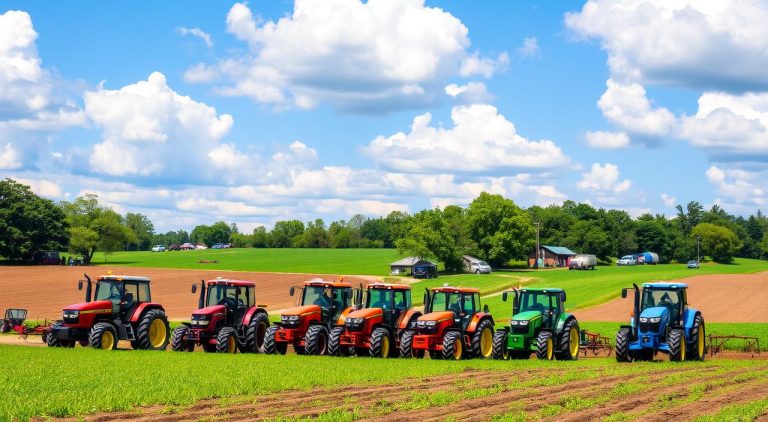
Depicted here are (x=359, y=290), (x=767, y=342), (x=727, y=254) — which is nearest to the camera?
(x=359, y=290)

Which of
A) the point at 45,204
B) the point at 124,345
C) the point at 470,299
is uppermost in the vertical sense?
the point at 45,204

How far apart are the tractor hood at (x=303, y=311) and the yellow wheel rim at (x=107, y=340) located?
5531mm

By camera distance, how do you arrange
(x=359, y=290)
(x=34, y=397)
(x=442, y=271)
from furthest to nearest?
(x=442, y=271) < (x=359, y=290) < (x=34, y=397)

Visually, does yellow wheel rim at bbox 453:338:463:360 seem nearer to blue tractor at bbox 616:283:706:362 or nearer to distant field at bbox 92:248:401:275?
blue tractor at bbox 616:283:706:362

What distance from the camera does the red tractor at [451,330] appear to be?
26375mm

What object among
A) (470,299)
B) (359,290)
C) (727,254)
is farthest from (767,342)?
(727,254)

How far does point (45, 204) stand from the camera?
104000 mm

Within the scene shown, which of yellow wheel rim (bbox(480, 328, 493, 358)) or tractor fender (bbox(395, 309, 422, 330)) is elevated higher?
tractor fender (bbox(395, 309, 422, 330))

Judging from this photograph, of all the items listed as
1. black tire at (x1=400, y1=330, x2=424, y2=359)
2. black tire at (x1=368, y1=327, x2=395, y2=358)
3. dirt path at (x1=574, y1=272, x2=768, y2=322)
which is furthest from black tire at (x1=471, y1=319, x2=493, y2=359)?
dirt path at (x1=574, y1=272, x2=768, y2=322)

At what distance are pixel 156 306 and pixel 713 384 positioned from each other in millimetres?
18369

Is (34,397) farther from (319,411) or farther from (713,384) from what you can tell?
(713,384)

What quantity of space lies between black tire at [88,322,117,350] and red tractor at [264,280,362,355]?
4962mm

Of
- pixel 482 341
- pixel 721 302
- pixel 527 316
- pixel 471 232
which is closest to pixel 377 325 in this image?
pixel 482 341

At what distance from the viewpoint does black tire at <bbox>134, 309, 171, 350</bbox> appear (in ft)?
92.5
